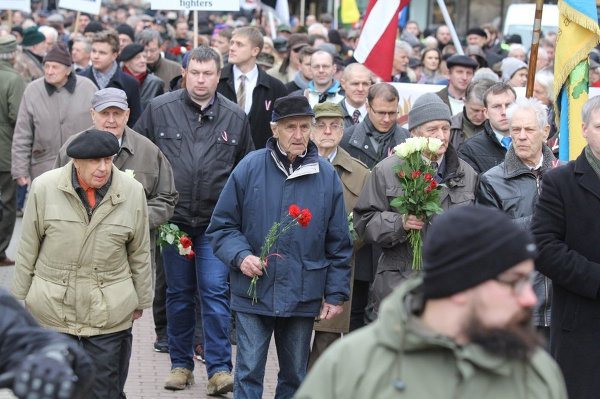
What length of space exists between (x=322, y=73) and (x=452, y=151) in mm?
4216

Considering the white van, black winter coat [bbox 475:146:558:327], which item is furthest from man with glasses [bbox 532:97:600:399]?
the white van

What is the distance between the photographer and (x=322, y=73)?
453 inches

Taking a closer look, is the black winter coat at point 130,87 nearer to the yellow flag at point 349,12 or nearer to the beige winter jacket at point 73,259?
the beige winter jacket at point 73,259

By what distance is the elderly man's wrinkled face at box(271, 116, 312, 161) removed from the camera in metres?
6.93

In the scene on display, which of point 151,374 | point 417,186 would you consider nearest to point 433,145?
point 417,186

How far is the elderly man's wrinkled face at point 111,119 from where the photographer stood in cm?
805

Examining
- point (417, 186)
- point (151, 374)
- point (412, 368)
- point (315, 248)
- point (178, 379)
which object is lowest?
point (151, 374)

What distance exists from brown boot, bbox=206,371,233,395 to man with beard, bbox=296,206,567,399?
492 centimetres

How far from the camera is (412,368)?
3123mm

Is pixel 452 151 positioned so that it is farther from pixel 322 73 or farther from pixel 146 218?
pixel 322 73

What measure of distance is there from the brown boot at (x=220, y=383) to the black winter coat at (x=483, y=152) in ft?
6.98

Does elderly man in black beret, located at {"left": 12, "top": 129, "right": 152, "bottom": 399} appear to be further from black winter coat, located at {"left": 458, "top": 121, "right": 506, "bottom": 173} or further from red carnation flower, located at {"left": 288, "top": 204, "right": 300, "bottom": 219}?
black winter coat, located at {"left": 458, "top": 121, "right": 506, "bottom": 173}

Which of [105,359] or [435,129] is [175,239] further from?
[435,129]

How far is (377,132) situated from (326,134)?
623 millimetres
